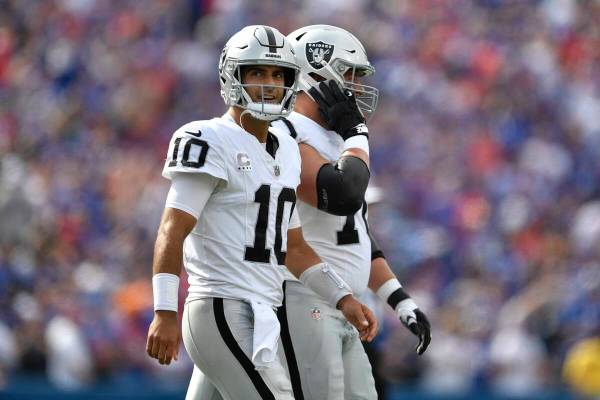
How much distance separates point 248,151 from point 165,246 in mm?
473

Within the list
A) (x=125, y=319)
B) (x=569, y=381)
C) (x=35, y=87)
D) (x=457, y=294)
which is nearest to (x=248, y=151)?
(x=125, y=319)

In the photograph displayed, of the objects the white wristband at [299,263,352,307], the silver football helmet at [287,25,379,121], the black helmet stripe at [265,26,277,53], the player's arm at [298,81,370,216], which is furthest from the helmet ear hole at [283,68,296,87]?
the white wristband at [299,263,352,307]

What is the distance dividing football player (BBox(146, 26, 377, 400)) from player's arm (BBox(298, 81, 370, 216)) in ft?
0.95

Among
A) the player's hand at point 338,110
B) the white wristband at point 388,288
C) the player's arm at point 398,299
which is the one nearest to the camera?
the player's hand at point 338,110

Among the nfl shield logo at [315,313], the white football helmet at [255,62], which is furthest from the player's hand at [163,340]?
the nfl shield logo at [315,313]

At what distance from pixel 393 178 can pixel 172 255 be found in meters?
7.66

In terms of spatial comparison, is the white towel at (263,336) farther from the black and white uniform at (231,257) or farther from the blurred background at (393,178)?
the blurred background at (393,178)

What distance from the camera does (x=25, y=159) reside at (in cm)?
1052

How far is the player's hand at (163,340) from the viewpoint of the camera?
414 centimetres

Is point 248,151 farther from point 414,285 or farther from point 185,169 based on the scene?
point 414,285

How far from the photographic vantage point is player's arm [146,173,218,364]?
4.16 meters

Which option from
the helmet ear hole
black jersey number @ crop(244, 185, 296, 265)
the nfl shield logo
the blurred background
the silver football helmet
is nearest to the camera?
black jersey number @ crop(244, 185, 296, 265)

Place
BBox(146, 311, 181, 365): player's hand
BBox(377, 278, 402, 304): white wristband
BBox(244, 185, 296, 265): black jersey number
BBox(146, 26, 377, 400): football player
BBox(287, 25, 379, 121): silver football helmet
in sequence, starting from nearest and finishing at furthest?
BBox(146, 311, 181, 365): player's hand → BBox(146, 26, 377, 400): football player → BBox(244, 185, 296, 265): black jersey number → BBox(287, 25, 379, 121): silver football helmet → BBox(377, 278, 402, 304): white wristband

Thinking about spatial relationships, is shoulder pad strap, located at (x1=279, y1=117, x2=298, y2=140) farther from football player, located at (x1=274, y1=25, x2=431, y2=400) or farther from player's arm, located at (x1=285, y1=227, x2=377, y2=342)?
player's arm, located at (x1=285, y1=227, x2=377, y2=342)
